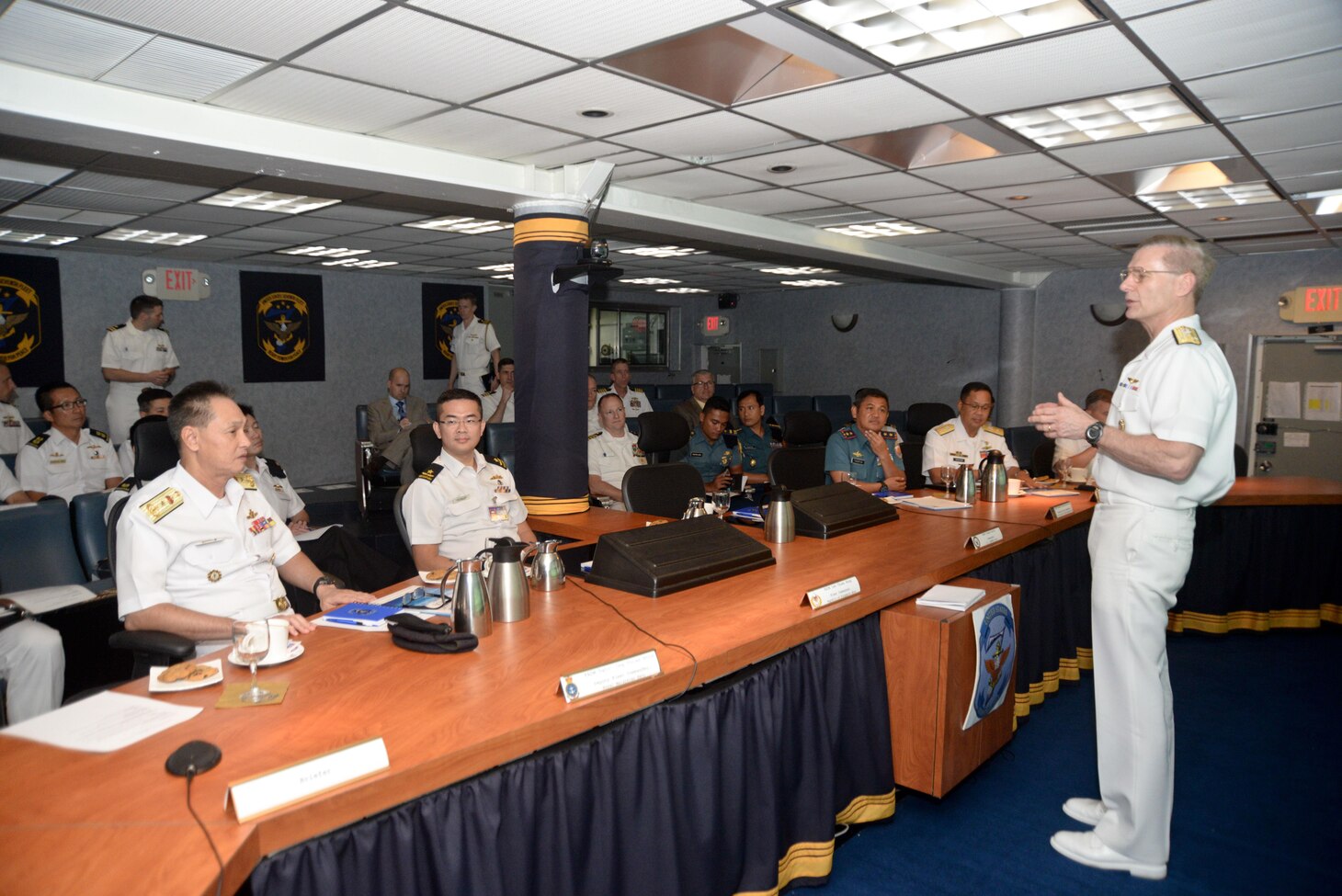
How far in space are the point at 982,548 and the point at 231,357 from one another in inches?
386

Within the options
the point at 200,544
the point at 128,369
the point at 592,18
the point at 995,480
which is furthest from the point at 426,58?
the point at 128,369

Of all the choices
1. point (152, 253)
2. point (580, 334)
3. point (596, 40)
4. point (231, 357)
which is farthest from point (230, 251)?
point (596, 40)

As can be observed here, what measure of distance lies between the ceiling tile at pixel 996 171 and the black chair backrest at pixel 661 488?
97.7 inches

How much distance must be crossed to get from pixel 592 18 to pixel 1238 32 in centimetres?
230

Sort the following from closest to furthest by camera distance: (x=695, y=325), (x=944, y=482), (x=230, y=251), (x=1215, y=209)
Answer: (x=944, y=482)
(x=1215, y=209)
(x=230, y=251)
(x=695, y=325)

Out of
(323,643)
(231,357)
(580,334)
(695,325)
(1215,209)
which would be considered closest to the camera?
(323,643)

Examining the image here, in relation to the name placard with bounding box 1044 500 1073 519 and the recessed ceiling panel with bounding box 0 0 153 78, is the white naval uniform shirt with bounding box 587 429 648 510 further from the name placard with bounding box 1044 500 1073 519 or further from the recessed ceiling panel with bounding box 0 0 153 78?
the recessed ceiling panel with bounding box 0 0 153 78

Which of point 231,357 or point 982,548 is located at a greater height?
point 231,357

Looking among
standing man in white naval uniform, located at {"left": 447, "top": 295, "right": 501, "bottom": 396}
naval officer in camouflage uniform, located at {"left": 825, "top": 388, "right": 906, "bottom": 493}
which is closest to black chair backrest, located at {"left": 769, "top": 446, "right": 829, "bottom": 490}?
naval officer in camouflage uniform, located at {"left": 825, "top": 388, "right": 906, "bottom": 493}

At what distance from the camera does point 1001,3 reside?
9.50 ft

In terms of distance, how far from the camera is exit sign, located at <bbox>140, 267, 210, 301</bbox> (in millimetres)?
9547

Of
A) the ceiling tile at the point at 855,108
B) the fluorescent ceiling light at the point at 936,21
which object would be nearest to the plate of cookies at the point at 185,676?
the fluorescent ceiling light at the point at 936,21

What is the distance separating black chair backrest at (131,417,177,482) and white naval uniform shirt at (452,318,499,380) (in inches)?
265

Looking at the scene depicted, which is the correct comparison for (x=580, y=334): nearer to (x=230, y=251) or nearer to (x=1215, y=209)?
(x=1215, y=209)
